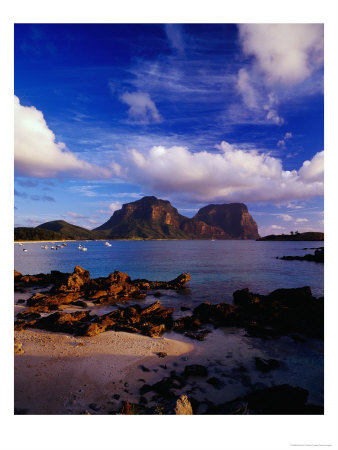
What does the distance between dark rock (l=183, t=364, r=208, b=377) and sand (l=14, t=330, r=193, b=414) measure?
1.10m

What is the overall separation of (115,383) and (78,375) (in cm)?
138

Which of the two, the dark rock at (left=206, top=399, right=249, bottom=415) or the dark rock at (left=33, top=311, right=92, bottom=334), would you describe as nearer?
the dark rock at (left=206, top=399, right=249, bottom=415)

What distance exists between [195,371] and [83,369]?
4196mm

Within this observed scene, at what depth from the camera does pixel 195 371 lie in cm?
814

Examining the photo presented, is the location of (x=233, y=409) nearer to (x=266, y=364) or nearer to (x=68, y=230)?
(x=266, y=364)

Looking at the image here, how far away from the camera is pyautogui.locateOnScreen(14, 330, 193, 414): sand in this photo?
6203 millimetres

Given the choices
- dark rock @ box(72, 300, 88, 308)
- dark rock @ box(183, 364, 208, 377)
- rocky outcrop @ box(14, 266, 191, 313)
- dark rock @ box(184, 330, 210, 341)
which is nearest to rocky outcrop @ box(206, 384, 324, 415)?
dark rock @ box(183, 364, 208, 377)

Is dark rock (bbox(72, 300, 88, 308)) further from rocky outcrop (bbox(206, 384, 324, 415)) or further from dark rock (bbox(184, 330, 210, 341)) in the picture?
rocky outcrop (bbox(206, 384, 324, 415))

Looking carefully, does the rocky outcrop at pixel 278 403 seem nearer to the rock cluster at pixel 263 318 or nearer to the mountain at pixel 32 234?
the rock cluster at pixel 263 318
